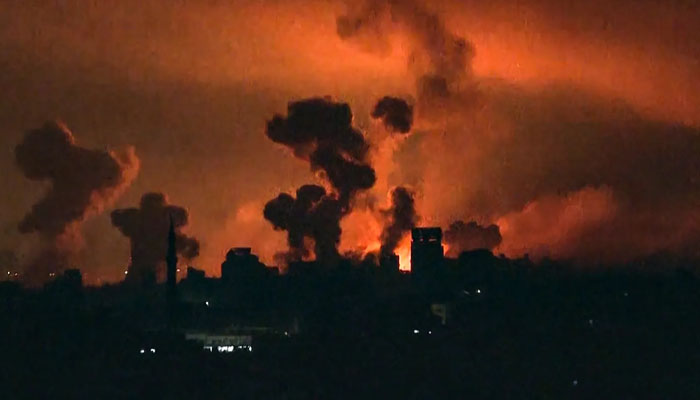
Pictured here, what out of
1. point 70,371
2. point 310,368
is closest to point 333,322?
point 310,368

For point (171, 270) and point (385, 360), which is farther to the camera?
point (171, 270)

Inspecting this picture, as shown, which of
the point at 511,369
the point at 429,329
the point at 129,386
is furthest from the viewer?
the point at 429,329

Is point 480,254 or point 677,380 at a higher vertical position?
point 480,254

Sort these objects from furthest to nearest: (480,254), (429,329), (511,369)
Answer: (480,254), (429,329), (511,369)

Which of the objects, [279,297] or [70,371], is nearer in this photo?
[70,371]

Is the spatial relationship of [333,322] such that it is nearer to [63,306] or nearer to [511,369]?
[63,306]

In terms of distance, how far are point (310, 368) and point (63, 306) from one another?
1076 inches

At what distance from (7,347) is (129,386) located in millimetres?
12058

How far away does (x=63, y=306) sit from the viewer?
101 meters

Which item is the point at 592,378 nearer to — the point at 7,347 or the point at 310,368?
the point at 310,368

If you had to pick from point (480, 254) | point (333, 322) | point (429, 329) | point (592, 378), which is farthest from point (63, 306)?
point (592, 378)

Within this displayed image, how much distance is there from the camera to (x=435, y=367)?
79438mm

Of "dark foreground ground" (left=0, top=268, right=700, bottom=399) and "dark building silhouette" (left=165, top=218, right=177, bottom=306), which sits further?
"dark building silhouette" (left=165, top=218, right=177, bottom=306)

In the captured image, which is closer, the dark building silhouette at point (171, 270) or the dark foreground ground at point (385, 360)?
the dark foreground ground at point (385, 360)
